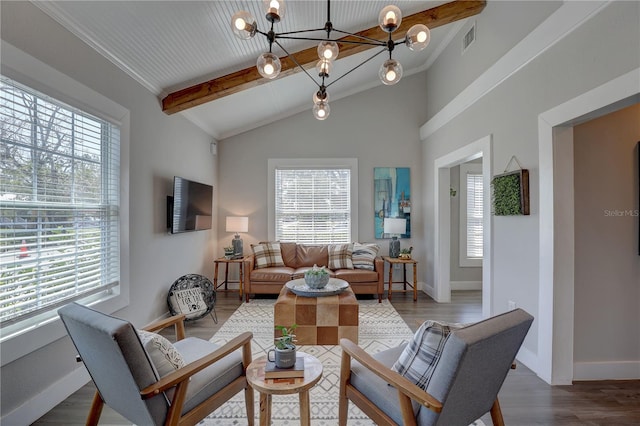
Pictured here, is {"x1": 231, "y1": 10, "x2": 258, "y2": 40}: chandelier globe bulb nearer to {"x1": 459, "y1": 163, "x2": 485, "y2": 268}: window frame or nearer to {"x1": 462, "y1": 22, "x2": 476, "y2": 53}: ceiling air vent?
{"x1": 462, "y1": 22, "x2": 476, "y2": 53}: ceiling air vent

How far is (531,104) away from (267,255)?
150 inches

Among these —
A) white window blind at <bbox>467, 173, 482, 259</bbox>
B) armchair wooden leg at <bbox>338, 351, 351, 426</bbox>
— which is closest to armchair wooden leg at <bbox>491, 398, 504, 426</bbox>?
armchair wooden leg at <bbox>338, 351, 351, 426</bbox>

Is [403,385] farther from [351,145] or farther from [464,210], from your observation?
[464,210]

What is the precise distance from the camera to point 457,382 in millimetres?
1244

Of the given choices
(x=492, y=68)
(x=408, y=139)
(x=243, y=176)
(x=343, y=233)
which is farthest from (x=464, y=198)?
(x=243, y=176)

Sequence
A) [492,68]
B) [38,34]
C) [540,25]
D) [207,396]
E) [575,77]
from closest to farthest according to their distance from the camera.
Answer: [207,396] → [38,34] → [575,77] → [540,25] → [492,68]

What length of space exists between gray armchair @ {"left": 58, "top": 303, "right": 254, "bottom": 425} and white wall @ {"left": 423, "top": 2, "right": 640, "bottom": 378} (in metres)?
2.57

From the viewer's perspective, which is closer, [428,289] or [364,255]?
[364,255]

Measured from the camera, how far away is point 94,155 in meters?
2.54

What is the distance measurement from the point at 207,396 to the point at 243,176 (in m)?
4.14

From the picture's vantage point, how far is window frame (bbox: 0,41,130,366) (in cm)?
178

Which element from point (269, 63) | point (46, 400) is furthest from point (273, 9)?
point (46, 400)

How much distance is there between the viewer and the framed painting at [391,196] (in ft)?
17.0

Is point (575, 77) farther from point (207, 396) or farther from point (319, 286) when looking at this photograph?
point (207, 396)
